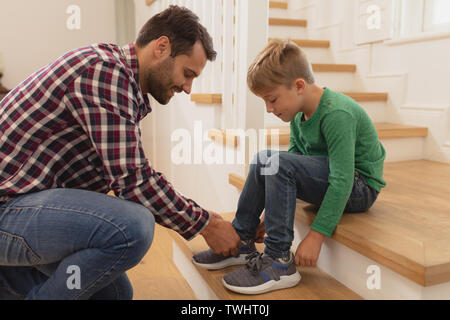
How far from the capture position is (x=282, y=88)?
3.55 feet

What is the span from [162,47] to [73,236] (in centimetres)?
50

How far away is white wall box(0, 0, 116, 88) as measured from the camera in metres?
3.05

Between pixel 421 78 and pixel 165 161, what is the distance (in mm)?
1557

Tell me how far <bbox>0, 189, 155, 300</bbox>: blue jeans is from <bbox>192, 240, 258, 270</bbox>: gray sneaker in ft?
1.05

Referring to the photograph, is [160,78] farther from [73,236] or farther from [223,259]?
[223,259]

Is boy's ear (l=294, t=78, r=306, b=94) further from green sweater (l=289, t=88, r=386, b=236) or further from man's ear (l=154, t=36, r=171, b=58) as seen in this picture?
man's ear (l=154, t=36, r=171, b=58)

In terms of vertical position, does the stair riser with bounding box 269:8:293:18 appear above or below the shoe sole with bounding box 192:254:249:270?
above

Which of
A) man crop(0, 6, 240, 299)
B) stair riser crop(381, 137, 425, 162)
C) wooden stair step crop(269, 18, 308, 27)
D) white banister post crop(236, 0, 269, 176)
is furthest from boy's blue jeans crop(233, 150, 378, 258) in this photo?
wooden stair step crop(269, 18, 308, 27)

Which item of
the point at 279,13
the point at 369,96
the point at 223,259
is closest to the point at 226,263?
the point at 223,259

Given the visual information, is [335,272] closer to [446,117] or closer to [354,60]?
[446,117]

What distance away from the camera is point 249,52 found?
1469mm

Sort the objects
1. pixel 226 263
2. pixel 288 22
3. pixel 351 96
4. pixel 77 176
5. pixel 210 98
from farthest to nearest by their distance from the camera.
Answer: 1. pixel 288 22
2. pixel 351 96
3. pixel 210 98
4. pixel 226 263
5. pixel 77 176

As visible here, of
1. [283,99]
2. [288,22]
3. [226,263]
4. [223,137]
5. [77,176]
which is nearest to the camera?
[77,176]
